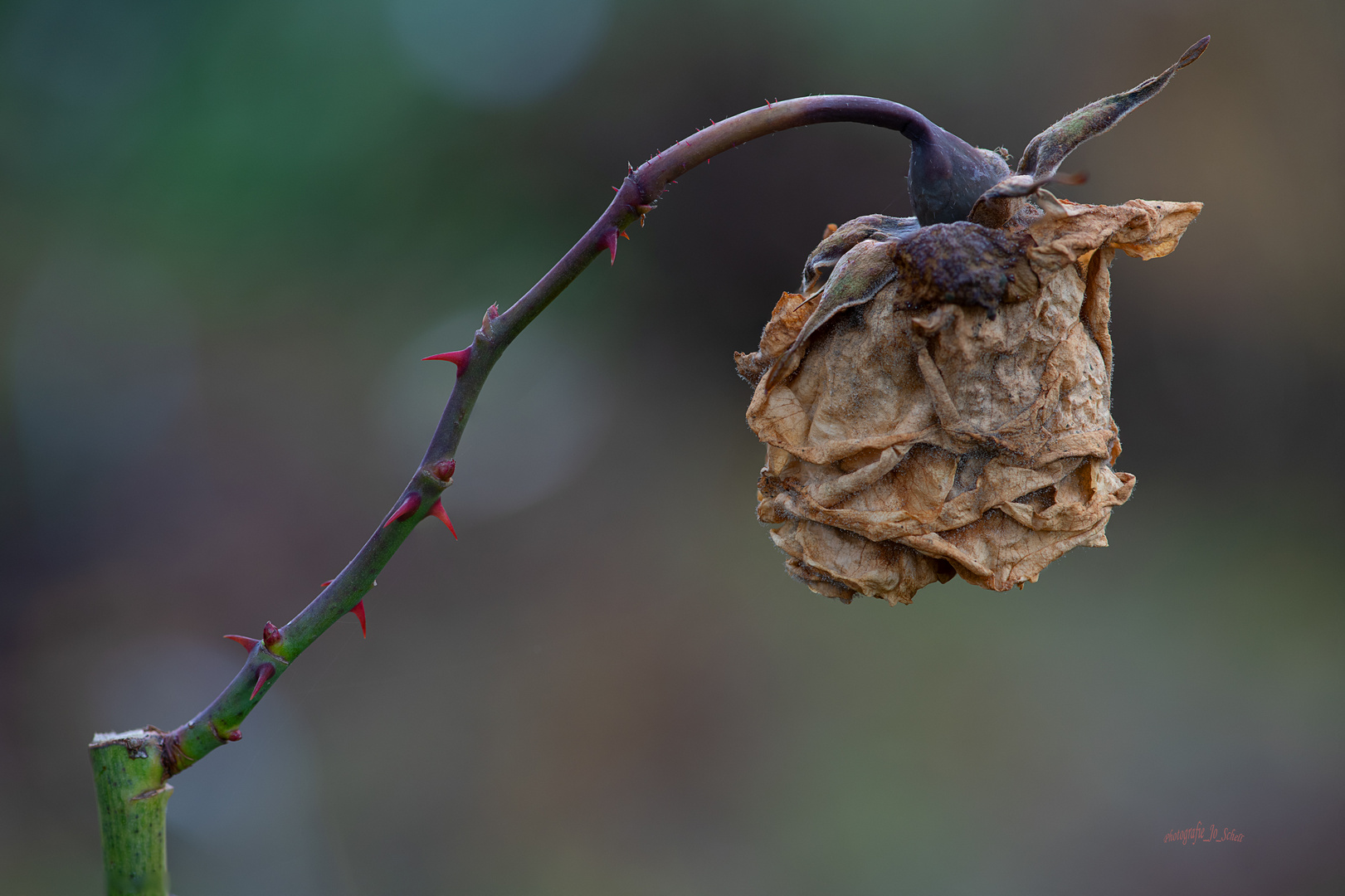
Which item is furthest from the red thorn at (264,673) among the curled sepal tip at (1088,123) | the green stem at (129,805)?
the curled sepal tip at (1088,123)

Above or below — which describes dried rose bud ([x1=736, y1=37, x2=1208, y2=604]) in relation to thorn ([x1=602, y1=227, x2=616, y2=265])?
below

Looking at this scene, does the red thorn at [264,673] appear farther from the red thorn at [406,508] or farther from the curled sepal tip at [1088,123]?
the curled sepal tip at [1088,123]

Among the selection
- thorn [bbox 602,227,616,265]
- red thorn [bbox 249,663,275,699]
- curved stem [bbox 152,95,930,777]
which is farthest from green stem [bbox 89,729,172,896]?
thorn [bbox 602,227,616,265]

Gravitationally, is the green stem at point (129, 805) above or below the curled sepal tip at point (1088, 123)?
below

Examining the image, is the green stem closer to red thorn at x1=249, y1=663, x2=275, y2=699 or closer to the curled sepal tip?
red thorn at x1=249, y1=663, x2=275, y2=699

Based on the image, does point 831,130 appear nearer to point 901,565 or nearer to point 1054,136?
point 1054,136

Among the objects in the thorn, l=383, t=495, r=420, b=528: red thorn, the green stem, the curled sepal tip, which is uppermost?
the curled sepal tip
